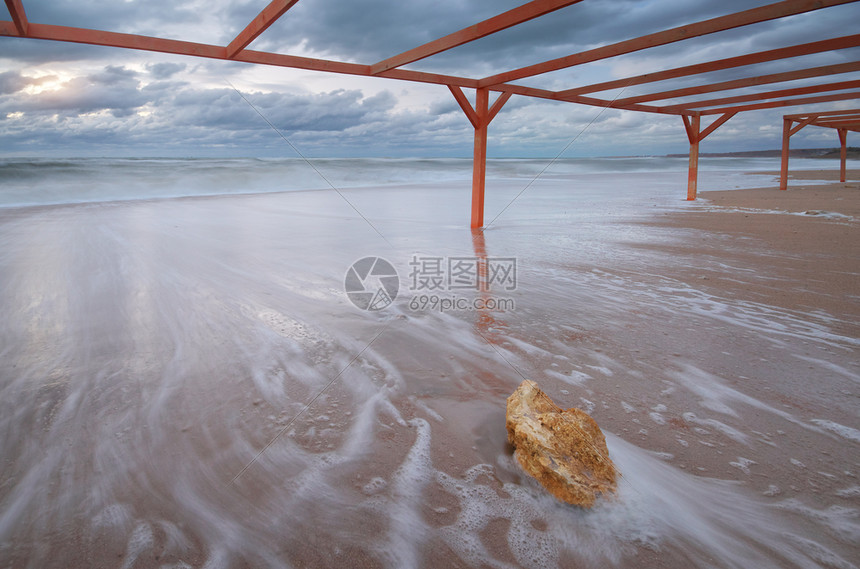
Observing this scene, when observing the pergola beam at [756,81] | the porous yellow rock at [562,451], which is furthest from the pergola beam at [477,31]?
the pergola beam at [756,81]

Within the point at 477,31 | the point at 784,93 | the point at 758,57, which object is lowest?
the point at 477,31

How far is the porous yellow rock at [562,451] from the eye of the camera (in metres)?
1.67

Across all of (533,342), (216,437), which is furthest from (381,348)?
(216,437)

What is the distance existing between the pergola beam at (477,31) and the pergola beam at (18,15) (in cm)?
367

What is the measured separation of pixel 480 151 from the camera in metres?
8.39

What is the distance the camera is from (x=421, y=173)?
34.0 m

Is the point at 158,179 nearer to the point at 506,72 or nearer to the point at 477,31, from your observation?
the point at 506,72

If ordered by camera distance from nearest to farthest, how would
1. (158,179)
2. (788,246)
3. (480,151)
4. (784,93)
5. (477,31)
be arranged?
(477,31), (788,246), (480,151), (784,93), (158,179)

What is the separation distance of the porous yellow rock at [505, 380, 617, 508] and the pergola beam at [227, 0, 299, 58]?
3.62 meters

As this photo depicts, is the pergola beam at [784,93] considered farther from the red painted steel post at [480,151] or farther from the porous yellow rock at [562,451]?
the porous yellow rock at [562,451]

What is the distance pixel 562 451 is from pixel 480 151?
24.0 feet

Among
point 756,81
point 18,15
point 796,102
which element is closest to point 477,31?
point 18,15

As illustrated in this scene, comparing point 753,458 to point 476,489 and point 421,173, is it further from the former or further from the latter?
point 421,173

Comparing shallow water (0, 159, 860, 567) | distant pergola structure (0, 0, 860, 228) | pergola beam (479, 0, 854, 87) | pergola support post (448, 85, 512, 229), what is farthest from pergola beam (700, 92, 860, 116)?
shallow water (0, 159, 860, 567)
